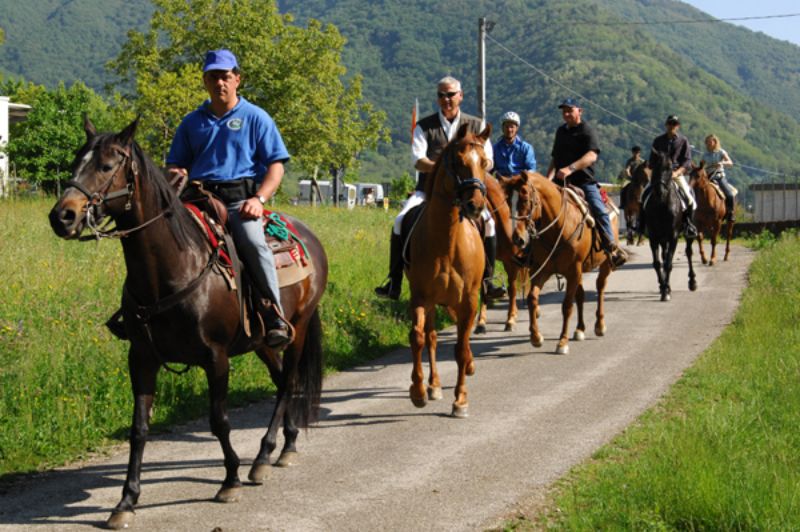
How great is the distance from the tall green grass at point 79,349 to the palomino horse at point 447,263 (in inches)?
81.1

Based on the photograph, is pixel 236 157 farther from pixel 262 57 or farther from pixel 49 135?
pixel 49 135

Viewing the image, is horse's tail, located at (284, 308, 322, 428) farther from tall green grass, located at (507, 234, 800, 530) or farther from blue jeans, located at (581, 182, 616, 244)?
blue jeans, located at (581, 182, 616, 244)

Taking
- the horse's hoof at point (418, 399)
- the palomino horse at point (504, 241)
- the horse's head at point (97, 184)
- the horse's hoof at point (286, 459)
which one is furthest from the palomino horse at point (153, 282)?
the palomino horse at point (504, 241)

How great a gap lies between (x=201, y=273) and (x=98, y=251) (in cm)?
906

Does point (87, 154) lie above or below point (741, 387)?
above

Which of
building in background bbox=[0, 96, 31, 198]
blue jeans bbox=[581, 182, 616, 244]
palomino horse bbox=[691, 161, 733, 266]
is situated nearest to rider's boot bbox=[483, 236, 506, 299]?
blue jeans bbox=[581, 182, 616, 244]

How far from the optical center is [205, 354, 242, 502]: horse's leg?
6.49 meters

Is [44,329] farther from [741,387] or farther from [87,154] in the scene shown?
[741,387]

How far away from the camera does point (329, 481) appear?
22.7ft

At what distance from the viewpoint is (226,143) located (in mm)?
7031

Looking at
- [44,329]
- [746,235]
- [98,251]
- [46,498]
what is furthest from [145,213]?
[746,235]

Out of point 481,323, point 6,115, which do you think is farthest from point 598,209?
point 6,115

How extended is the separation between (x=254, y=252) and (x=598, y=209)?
804 centimetres

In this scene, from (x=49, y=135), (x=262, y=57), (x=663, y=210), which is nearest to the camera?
(x=663, y=210)
